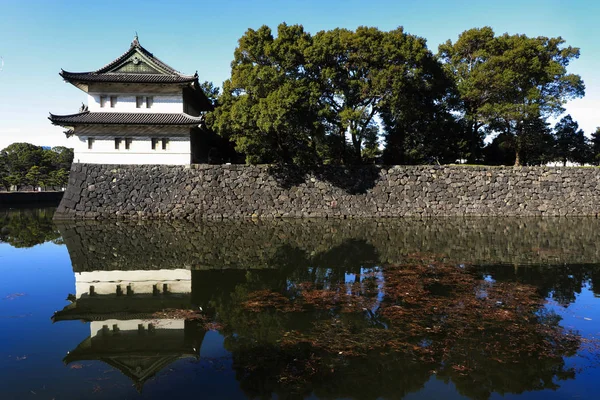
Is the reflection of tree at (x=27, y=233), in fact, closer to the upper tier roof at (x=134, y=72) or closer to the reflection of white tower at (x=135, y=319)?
the reflection of white tower at (x=135, y=319)

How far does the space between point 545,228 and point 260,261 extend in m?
13.6

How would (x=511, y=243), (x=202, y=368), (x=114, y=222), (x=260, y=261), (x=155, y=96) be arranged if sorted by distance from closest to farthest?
(x=202, y=368), (x=260, y=261), (x=511, y=243), (x=114, y=222), (x=155, y=96)

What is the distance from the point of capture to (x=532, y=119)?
25578 millimetres

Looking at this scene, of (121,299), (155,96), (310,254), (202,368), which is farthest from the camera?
(155,96)

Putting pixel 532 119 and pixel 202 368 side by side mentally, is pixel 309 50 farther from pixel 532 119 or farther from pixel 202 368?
pixel 202 368

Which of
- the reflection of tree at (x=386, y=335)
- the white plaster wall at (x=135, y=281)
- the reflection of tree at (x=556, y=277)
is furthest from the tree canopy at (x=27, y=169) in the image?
the reflection of tree at (x=556, y=277)

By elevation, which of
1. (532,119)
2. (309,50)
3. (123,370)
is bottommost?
(123,370)

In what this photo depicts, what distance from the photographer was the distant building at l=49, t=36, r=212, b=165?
2131 cm

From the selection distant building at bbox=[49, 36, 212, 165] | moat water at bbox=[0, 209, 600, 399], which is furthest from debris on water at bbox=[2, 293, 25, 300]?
distant building at bbox=[49, 36, 212, 165]

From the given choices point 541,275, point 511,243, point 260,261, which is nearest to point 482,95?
point 511,243

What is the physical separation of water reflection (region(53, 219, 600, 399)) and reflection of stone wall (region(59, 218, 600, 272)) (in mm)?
106

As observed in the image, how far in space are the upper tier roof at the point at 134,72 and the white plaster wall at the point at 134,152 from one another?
10.2ft

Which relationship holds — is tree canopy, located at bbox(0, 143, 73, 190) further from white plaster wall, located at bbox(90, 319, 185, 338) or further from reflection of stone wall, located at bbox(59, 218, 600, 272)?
white plaster wall, located at bbox(90, 319, 185, 338)

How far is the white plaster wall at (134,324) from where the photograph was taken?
5871mm
